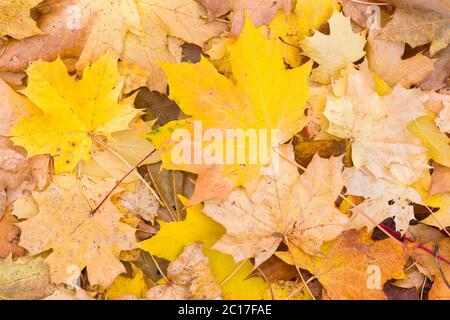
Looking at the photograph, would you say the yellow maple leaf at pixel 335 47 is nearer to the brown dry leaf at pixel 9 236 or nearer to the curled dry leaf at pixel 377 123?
the curled dry leaf at pixel 377 123

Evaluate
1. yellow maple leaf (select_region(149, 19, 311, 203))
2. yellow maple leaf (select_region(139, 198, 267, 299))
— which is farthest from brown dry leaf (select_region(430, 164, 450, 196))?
yellow maple leaf (select_region(139, 198, 267, 299))

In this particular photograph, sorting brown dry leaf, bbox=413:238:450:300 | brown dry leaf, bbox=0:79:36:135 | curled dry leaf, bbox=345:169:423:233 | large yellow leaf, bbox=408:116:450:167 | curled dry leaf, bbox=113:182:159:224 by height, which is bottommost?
brown dry leaf, bbox=413:238:450:300

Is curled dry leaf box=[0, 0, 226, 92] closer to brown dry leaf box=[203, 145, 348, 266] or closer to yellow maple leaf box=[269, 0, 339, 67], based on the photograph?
yellow maple leaf box=[269, 0, 339, 67]

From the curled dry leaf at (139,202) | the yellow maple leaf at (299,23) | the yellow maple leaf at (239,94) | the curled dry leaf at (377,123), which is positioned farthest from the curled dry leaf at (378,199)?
the curled dry leaf at (139,202)

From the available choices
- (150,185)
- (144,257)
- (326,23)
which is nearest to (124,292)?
(144,257)

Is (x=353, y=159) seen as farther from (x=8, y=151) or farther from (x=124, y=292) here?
(x=8, y=151)
